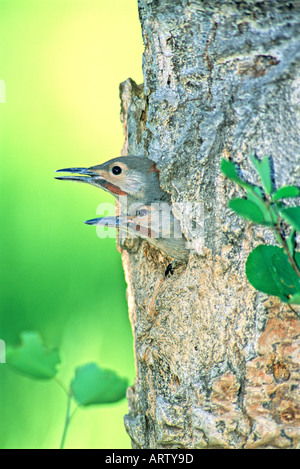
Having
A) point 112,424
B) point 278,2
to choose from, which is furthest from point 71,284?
point 278,2

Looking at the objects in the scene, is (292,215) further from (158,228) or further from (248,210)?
(158,228)

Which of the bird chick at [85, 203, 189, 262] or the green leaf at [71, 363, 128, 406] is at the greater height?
the bird chick at [85, 203, 189, 262]

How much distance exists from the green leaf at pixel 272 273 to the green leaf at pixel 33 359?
261 millimetres

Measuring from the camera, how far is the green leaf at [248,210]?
499 mm

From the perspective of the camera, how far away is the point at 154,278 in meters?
1.05

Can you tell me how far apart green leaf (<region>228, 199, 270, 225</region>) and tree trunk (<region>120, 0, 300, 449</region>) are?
31 cm

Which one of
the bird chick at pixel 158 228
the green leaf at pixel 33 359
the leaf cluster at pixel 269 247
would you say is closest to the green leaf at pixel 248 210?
the leaf cluster at pixel 269 247

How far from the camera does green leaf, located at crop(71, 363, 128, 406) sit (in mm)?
660

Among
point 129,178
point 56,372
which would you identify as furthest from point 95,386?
point 129,178

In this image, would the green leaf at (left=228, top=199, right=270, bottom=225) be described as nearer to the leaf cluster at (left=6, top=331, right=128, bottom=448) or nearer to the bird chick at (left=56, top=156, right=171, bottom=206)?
the leaf cluster at (left=6, top=331, right=128, bottom=448)

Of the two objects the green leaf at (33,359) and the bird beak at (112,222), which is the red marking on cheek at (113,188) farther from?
the green leaf at (33,359)

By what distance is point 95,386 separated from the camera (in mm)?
664

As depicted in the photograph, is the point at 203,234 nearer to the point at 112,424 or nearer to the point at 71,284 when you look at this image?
the point at 71,284

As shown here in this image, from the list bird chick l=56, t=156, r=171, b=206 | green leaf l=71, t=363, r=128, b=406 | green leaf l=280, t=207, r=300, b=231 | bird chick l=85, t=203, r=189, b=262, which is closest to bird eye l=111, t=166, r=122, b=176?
bird chick l=56, t=156, r=171, b=206
